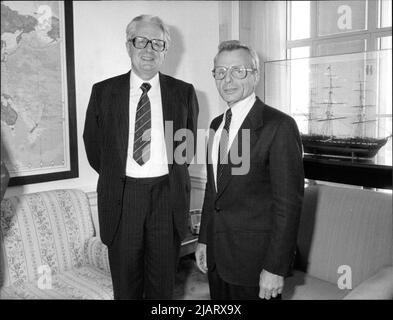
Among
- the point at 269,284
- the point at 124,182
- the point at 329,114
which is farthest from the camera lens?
the point at 329,114

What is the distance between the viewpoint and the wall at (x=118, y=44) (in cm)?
242

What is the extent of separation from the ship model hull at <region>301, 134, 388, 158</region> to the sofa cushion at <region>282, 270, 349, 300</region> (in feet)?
2.33

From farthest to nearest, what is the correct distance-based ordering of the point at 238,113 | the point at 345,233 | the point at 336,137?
the point at 336,137
the point at 345,233
the point at 238,113

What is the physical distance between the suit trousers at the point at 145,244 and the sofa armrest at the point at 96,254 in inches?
14.2

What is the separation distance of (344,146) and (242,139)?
1.21 m

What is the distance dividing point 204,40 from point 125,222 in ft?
6.43

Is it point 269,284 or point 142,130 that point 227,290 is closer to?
point 269,284

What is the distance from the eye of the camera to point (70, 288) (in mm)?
1921

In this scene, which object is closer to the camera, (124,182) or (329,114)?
(124,182)

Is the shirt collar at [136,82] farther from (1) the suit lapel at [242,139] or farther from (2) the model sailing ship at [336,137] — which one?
(2) the model sailing ship at [336,137]

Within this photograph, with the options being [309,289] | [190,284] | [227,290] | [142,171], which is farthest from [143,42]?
[190,284]

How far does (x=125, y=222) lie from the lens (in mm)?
1682
